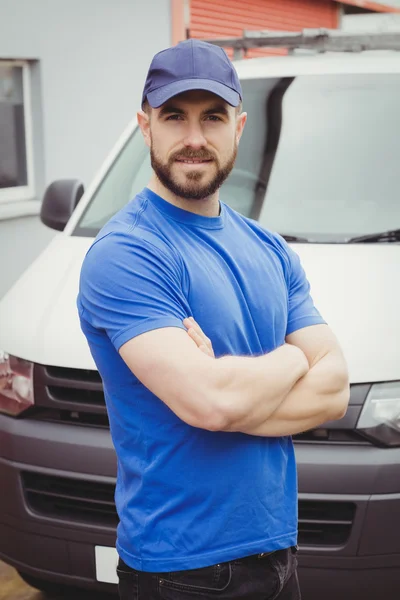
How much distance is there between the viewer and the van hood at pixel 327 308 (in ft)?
10.5

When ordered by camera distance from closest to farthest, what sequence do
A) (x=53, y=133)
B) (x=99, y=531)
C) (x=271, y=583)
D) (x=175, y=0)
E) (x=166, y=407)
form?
(x=166, y=407)
(x=271, y=583)
(x=99, y=531)
(x=53, y=133)
(x=175, y=0)

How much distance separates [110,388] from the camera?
210 centimetres

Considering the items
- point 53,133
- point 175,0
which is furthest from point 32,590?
point 175,0

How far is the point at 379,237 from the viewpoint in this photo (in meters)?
3.85

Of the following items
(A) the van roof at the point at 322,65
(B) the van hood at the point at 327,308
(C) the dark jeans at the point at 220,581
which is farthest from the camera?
(A) the van roof at the point at 322,65

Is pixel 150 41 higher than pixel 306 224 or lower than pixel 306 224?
higher

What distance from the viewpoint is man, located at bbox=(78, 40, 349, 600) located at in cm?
198

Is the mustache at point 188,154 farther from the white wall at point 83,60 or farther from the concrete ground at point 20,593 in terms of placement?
the white wall at point 83,60

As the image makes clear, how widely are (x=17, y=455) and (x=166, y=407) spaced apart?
1.53 m

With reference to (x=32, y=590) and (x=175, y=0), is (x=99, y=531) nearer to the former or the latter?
(x=32, y=590)

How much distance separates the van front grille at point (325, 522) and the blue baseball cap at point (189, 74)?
1.52 meters

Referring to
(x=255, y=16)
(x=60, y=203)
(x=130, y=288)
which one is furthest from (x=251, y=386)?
(x=255, y=16)

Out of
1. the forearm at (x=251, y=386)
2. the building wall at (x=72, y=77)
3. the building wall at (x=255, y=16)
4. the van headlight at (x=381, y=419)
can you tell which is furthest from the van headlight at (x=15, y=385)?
the building wall at (x=255, y=16)

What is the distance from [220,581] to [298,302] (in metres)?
0.77
